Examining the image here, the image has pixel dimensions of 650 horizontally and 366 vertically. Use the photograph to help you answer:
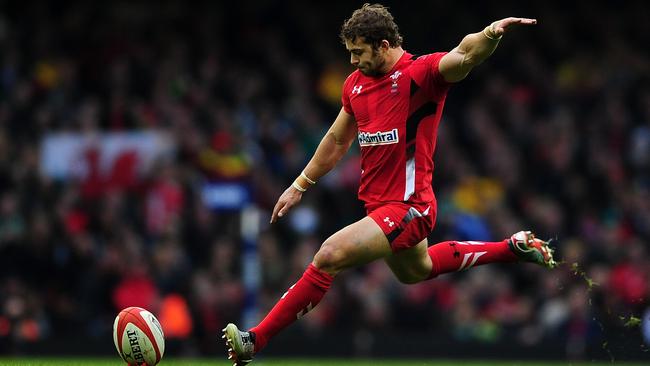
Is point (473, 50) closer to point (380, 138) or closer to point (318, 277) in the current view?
point (380, 138)

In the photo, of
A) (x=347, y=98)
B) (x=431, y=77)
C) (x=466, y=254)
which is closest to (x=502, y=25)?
(x=431, y=77)

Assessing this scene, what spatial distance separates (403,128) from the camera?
914cm

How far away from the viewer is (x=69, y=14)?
69.9ft

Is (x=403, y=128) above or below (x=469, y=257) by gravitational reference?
above

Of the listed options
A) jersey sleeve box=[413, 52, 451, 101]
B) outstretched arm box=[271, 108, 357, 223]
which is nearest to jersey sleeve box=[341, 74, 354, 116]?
outstretched arm box=[271, 108, 357, 223]

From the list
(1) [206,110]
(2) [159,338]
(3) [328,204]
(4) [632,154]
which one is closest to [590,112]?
(4) [632,154]

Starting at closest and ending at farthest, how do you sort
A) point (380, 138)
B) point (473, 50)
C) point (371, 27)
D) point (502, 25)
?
1. point (502, 25)
2. point (473, 50)
3. point (371, 27)
4. point (380, 138)

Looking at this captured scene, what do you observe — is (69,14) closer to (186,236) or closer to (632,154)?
(186,236)

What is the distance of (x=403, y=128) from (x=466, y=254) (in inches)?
47.1

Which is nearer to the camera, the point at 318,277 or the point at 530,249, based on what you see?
the point at 318,277

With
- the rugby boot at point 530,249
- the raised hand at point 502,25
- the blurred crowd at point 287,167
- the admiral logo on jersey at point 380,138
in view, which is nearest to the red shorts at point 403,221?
the admiral logo on jersey at point 380,138

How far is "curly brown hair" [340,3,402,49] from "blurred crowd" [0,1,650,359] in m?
6.10

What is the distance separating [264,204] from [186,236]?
4.05 feet

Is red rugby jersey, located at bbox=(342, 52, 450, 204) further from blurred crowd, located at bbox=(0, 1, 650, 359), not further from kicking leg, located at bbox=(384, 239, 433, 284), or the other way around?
blurred crowd, located at bbox=(0, 1, 650, 359)
